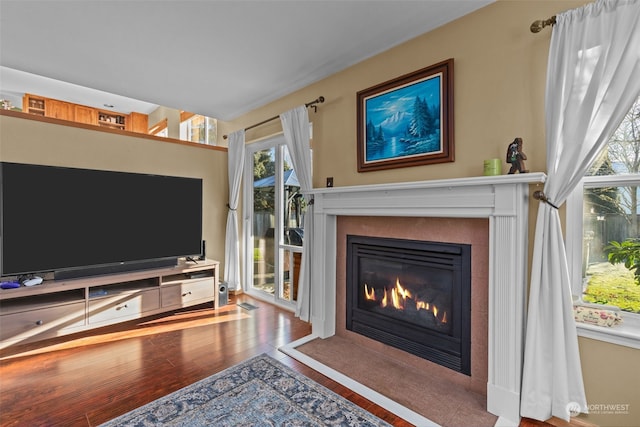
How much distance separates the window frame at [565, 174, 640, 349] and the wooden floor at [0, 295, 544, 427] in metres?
1.15

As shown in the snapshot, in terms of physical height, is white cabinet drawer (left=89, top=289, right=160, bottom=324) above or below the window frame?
below

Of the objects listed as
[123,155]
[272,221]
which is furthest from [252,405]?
[123,155]

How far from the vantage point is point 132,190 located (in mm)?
3182

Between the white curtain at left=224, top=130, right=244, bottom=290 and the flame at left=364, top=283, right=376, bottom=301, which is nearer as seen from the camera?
the flame at left=364, top=283, right=376, bottom=301

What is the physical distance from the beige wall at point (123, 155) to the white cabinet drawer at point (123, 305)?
0.83 m

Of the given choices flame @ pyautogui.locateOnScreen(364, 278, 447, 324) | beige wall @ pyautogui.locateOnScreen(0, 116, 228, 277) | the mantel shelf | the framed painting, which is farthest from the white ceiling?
flame @ pyautogui.locateOnScreen(364, 278, 447, 324)

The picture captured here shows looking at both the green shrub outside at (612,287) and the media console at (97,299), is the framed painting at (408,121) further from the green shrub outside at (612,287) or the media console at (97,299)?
the media console at (97,299)

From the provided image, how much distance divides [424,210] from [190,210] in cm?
269

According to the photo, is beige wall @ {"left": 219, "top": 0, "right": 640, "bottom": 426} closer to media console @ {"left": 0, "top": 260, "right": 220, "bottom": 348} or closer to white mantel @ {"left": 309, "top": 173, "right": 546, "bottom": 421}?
white mantel @ {"left": 309, "top": 173, "right": 546, "bottom": 421}

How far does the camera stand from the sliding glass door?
143 inches

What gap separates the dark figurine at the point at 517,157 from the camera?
5.66 feet

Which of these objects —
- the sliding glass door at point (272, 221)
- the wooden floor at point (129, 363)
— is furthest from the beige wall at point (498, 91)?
the sliding glass door at point (272, 221)

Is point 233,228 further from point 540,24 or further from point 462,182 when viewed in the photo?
point 540,24

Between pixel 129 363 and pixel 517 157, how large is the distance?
302 cm
